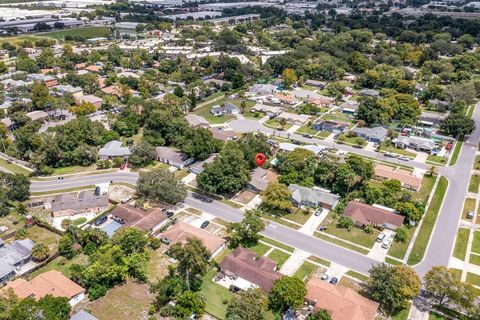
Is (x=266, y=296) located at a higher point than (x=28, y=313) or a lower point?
lower

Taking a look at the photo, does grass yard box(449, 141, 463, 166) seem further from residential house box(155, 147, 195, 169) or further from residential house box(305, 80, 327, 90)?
residential house box(155, 147, 195, 169)

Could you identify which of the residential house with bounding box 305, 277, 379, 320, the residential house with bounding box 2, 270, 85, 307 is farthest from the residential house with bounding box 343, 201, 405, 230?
the residential house with bounding box 2, 270, 85, 307

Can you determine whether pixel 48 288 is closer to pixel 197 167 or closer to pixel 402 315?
pixel 197 167

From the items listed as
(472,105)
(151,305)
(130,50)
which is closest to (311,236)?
(151,305)

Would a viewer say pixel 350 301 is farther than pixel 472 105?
No

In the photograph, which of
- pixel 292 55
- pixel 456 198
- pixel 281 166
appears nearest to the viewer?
pixel 456 198

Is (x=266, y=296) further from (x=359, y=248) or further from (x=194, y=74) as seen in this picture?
(x=194, y=74)

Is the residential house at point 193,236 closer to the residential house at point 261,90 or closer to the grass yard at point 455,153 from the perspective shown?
the grass yard at point 455,153

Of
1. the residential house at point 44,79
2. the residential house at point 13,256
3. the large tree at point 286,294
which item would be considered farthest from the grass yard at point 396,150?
the residential house at point 44,79
